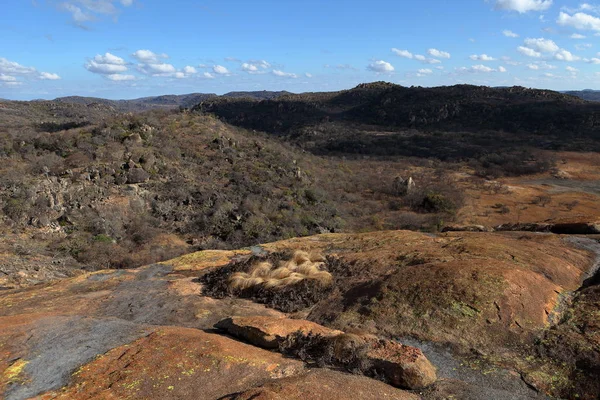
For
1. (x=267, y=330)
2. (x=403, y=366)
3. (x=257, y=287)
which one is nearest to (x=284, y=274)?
(x=257, y=287)

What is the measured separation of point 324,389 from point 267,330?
5.33 ft

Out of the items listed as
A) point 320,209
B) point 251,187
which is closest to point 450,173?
point 320,209

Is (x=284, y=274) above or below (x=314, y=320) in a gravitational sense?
above

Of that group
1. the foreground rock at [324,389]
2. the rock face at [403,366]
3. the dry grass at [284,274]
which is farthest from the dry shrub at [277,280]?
the foreground rock at [324,389]

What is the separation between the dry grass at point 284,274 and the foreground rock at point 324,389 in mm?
3541

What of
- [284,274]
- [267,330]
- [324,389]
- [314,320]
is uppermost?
[324,389]

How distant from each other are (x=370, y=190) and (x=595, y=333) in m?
31.3

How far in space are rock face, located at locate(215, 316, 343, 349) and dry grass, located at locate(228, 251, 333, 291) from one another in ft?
7.00

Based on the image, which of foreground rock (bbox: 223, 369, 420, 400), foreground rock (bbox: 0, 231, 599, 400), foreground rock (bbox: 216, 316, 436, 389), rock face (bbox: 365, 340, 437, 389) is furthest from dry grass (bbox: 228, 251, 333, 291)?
foreground rock (bbox: 223, 369, 420, 400)

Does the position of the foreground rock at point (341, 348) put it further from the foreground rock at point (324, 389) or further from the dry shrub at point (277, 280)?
the dry shrub at point (277, 280)

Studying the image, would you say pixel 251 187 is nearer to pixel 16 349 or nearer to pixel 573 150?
pixel 16 349

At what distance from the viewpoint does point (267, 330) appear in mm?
5668

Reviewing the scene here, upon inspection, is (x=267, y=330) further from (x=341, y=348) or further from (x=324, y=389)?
(x=324, y=389)

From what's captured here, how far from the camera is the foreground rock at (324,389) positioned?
13.0 ft
